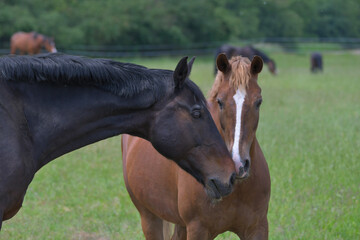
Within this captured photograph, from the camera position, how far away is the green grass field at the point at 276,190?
16.6ft

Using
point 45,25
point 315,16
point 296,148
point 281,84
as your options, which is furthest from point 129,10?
point 296,148

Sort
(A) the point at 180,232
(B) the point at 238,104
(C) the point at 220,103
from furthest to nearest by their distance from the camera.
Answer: (A) the point at 180,232, (C) the point at 220,103, (B) the point at 238,104

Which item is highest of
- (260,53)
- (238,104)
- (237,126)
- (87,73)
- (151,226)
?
(87,73)

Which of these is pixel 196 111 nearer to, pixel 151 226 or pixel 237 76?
pixel 237 76

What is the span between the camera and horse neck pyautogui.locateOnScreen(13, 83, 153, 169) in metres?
2.70

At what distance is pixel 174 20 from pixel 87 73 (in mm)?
36444

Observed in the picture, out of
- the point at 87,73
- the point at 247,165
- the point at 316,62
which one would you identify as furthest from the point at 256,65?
the point at 316,62

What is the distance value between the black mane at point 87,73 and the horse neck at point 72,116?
0.04 metres

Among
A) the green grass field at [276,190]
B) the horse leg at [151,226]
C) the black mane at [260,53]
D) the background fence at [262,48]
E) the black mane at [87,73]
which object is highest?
the black mane at [87,73]

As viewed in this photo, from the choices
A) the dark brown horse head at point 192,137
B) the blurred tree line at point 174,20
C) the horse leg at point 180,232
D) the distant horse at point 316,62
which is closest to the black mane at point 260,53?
the distant horse at point 316,62

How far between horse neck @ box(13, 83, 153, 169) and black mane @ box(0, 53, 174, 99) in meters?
0.04

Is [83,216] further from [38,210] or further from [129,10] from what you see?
[129,10]

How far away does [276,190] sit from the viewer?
6.01m

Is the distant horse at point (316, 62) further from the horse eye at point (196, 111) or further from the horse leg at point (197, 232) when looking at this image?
the horse eye at point (196, 111)
